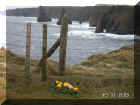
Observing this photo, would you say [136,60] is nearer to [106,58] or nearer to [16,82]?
[106,58]

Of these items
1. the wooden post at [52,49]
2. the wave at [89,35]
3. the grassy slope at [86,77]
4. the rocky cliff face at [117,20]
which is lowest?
the grassy slope at [86,77]

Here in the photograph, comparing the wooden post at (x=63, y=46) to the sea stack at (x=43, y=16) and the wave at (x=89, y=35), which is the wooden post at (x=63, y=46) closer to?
the wave at (x=89, y=35)

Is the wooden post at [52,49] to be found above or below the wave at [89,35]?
below

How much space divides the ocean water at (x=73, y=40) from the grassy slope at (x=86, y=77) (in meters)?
0.09

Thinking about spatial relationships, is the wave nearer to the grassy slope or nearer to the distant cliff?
the distant cliff

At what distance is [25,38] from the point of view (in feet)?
11.8

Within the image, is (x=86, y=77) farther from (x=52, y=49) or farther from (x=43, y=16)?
(x=43, y=16)

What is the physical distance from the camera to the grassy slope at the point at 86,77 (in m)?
3.46

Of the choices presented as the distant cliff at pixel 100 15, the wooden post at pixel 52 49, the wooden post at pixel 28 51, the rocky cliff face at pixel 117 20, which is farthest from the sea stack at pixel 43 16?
the rocky cliff face at pixel 117 20

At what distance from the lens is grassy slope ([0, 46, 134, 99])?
11.3ft

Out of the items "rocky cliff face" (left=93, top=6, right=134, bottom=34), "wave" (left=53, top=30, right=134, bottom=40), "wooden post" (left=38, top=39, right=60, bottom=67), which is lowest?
"wooden post" (left=38, top=39, right=60, bottom=67)

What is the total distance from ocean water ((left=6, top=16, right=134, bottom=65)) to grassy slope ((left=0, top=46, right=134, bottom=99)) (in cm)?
9

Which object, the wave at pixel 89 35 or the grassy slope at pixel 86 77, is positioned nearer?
the grassy slope at pixel 86 77

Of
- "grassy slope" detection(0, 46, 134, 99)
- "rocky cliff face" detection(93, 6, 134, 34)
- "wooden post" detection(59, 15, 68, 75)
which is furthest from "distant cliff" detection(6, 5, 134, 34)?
"grassy slope" detection(0, 46, 134, 99)
